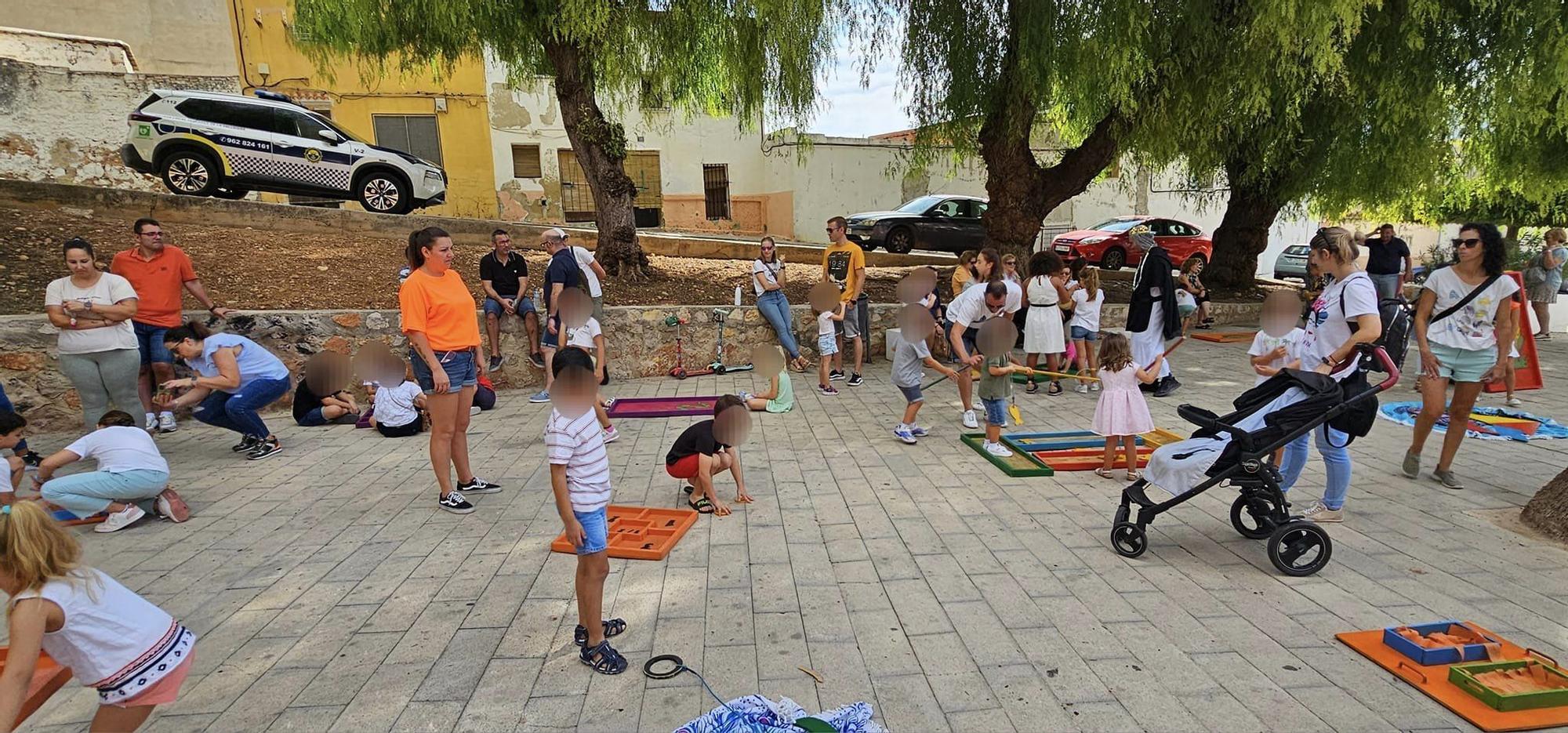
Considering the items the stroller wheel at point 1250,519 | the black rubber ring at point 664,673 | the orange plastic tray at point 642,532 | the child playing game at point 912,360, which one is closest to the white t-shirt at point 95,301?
the orange plastic tray at point 642,532

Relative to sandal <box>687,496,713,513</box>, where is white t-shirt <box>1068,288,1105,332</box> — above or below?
above

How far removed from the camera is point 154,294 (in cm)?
680

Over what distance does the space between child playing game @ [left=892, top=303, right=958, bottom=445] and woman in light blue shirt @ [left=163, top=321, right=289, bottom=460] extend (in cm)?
566

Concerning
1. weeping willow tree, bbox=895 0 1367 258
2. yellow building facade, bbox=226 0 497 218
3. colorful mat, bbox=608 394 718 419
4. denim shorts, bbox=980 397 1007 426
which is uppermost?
yellow building facade, bbox=226 0 497 218

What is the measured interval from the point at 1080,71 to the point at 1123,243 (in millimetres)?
9719

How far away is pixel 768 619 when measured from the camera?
3.57 m

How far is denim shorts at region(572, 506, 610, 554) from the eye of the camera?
10.2ft

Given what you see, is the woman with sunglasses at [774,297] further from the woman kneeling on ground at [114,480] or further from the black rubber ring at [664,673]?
the black rubber ring at [664,673]

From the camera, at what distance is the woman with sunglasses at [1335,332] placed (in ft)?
13.5

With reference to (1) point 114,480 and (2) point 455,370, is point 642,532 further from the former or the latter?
(1) point 114,480

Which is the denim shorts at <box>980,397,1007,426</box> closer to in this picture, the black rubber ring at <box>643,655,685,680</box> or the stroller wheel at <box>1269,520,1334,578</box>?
the stroller wheel at <box>1269,520,1334,578</box>

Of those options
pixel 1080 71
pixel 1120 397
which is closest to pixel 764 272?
pixel 1080 71

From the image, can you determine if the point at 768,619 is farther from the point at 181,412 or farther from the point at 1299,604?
the point at 181,412

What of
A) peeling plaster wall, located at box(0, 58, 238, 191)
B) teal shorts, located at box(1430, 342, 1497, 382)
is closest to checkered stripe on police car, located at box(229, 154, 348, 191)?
peeling plaster wall, located at box(0, 58, 238, 191)
